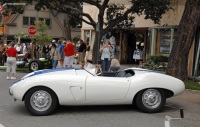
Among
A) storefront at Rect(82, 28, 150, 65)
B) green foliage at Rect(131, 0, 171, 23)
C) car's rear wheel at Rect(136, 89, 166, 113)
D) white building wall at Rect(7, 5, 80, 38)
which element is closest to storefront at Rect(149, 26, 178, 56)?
green foliage at Rect(131, 0, 171, 23)

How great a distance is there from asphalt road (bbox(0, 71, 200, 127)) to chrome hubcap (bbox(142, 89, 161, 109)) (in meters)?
0.22

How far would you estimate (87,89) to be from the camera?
663 cm

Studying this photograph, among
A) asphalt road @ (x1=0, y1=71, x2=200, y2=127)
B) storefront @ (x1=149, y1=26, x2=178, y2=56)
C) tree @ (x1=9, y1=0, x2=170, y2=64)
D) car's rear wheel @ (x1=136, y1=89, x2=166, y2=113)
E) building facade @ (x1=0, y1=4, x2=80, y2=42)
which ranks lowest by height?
asphalt road @ (x1=0, y1=71, x2=200, y2=127)

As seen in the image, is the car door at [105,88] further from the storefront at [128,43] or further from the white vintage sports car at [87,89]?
the storefront at [128,43]

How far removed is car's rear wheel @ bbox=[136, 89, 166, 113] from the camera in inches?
272

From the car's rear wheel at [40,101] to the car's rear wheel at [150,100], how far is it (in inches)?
74.2

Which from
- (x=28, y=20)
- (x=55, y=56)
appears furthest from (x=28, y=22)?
(x=55, y=56)

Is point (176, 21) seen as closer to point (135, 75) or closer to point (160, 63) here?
point (160, 63)

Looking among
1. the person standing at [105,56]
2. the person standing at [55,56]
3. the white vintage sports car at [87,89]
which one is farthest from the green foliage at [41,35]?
the white vintage sports car at [87,89]

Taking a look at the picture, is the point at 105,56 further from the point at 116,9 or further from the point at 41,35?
the point at 41,35

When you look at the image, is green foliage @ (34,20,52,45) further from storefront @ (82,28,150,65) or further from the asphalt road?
the asphalt road

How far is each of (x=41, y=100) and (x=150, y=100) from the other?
94.5 inches

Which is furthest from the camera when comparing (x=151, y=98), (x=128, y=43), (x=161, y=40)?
(x=128, y=43)

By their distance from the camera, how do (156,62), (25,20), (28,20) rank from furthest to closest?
(28,20), (25,20), (156,62)
